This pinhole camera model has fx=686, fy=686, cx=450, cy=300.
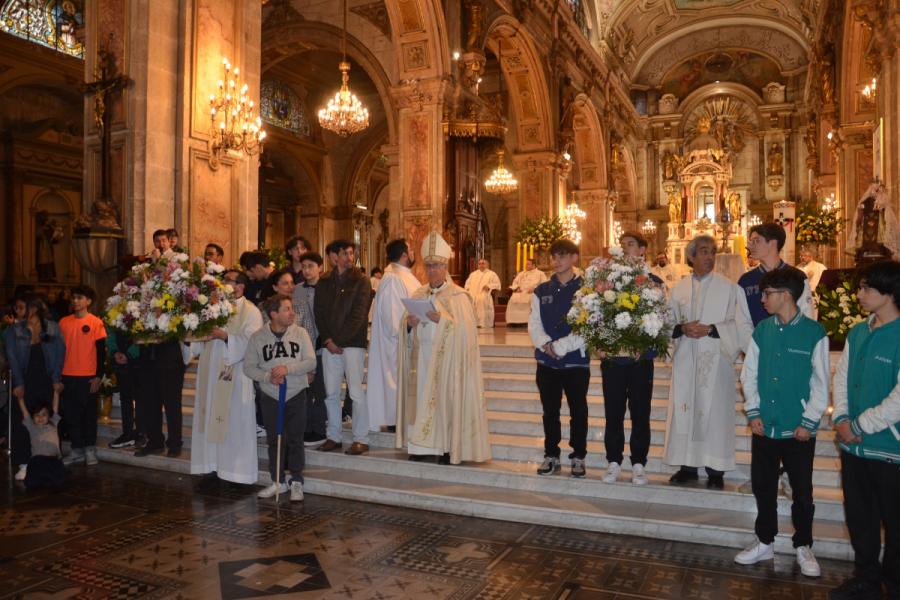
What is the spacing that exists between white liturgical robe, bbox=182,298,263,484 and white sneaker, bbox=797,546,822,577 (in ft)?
13.4

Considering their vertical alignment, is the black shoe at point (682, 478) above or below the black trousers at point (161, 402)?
below

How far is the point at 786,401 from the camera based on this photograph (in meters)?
3.87

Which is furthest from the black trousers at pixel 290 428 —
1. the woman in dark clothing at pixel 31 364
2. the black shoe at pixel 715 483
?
the black shoe at pixel 715 483

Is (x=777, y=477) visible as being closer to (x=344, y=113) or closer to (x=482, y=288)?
(x=344, y=113)

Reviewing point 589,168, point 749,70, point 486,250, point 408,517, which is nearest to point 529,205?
point 589,168

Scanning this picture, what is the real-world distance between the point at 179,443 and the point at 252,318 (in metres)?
1.61

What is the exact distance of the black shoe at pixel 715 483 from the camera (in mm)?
5043

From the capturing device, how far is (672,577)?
156 inches

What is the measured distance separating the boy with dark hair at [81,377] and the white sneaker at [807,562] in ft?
20.2

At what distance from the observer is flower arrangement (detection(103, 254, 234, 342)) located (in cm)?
579

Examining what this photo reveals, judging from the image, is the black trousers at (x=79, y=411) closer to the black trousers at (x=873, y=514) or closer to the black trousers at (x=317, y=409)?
the black trousers at (x=317, y=409)

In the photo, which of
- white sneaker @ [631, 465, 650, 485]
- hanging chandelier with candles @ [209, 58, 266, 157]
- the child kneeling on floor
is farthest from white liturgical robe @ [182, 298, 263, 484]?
hanging chandelier with candles @ [209, 58, 266, 157]

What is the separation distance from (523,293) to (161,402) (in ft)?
31.0

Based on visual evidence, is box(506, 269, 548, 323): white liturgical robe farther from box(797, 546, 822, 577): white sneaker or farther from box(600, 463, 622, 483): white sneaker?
box(797, 546, 822, 577): white sneaker
